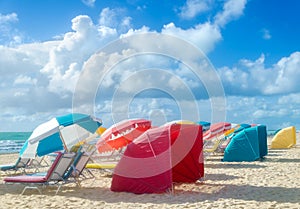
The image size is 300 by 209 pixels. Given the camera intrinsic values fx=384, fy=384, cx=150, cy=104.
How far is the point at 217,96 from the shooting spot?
11086 mm

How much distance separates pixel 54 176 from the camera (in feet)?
27.9

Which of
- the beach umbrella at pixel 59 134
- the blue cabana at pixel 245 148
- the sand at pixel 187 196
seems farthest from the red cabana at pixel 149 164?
the blue cabana at pixel 245 148

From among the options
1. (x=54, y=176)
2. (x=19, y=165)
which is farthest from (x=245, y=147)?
(x=54, y=176)

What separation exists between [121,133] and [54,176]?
10.3 feet

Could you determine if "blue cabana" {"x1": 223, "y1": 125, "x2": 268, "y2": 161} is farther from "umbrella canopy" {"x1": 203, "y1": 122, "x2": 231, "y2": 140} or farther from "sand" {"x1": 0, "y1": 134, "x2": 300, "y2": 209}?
"sand" {"x1": 0, "y1": 134, "x2": 300, "y2": 209}

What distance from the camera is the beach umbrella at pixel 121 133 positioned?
1121 cm

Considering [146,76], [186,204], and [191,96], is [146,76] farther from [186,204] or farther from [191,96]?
[186,204]

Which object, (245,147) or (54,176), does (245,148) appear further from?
(54,176)

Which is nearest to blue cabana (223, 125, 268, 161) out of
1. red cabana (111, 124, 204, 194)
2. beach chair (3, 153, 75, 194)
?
red cabana (111, 124, 204, 194)

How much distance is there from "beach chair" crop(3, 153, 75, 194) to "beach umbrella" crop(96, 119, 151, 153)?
8.31 ft

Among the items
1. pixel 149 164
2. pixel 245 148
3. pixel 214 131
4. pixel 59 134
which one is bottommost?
pixel 149 164

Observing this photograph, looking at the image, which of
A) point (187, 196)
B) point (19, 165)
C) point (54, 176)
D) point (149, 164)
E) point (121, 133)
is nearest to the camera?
point (187, 196)

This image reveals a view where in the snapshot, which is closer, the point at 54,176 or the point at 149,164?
the point at 149,164

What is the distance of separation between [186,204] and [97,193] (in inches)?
91.0
